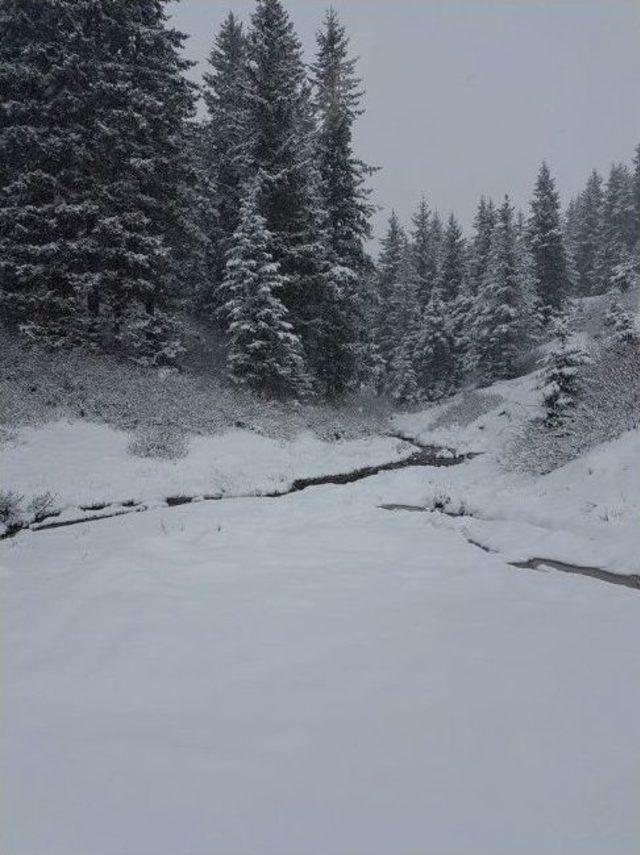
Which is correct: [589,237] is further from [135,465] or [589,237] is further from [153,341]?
[135,465]

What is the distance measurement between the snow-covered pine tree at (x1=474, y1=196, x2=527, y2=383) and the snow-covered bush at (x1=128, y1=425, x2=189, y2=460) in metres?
23.8

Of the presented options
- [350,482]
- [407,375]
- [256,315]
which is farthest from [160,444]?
[407,375]

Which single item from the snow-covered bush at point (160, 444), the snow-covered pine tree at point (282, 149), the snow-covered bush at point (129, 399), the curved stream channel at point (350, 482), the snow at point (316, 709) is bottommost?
the snow at point (316, 709)

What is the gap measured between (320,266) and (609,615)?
19.4 m

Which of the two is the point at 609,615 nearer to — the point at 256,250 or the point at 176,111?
the point at 256,250

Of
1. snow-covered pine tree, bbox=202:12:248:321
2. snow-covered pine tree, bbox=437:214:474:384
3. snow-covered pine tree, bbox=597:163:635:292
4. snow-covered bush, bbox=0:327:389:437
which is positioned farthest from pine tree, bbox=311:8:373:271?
snow-covered pine tree, bbox=597:163:635:292

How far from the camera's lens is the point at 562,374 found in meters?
15.2

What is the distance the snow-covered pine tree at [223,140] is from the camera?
26609mm

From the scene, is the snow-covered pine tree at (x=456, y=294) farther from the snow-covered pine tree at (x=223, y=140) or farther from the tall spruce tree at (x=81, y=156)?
the tall spruce tree at (x=81, y=156)

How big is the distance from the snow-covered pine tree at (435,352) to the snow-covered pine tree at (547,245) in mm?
8498

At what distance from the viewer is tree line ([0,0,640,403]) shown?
58.7 ft

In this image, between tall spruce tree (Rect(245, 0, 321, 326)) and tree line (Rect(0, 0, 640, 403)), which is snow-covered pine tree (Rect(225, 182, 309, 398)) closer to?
tree line (Rect(0, 0, 640, 403))

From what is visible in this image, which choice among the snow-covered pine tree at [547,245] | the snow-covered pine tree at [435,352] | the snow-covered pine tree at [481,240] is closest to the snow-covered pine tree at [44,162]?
the snow-covered pine tree at [435,352]

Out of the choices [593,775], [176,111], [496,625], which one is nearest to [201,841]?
[593,775]
